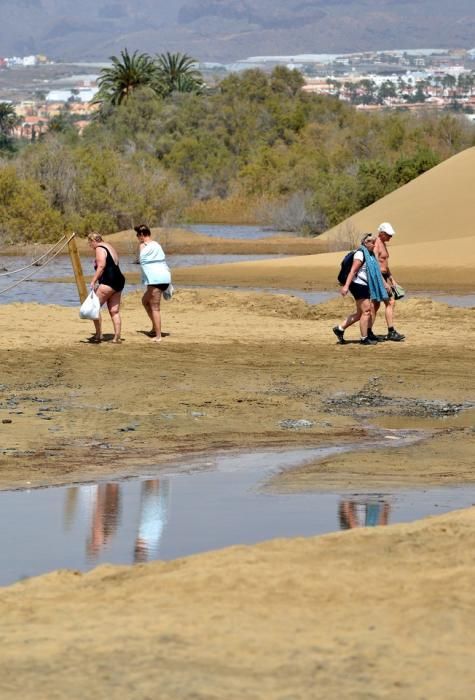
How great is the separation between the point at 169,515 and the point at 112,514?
36cm

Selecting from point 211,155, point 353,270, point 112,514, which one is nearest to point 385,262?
point 353,270

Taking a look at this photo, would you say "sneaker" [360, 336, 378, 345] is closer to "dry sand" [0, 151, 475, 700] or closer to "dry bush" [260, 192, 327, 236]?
"dry sand" [0, 151, 475, 700]

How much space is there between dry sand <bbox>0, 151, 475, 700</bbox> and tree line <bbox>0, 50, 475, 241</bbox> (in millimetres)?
28697

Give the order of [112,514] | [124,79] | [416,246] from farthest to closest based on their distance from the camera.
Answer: [124,79], [416,246], [112,514]

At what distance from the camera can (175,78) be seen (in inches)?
3851

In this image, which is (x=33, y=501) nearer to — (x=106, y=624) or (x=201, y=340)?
(x=106, y=624)

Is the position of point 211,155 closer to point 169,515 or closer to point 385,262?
point 385,262

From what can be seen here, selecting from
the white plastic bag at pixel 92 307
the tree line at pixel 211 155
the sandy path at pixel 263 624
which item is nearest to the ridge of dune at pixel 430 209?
the tree line at pixel 211 155

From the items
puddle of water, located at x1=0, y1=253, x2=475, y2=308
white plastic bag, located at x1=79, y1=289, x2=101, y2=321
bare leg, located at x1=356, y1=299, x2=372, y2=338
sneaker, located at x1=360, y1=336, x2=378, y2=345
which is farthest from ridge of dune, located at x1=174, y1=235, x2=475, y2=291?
white plastic bag, located at x1=79, y1=289, x2=101, y2=321

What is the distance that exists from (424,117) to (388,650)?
259 ft

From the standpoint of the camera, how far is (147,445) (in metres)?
13.2

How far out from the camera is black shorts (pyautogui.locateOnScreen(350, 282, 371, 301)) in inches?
736

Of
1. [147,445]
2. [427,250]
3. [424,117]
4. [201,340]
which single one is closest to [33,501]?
[147,445]

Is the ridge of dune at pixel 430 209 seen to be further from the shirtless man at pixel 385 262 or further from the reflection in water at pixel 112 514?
the reflection in water at pixel 112 514
